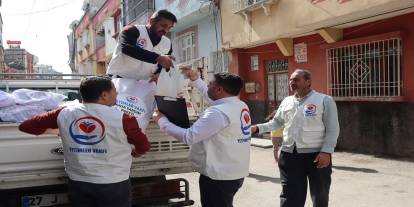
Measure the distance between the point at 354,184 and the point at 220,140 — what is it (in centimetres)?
444

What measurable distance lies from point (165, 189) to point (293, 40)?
8.34 metres

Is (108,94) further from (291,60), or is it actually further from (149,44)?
(291,60)

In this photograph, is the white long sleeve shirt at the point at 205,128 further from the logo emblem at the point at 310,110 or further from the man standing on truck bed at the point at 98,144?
the logo emblem at the point at 310,110

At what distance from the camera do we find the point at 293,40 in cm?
1153

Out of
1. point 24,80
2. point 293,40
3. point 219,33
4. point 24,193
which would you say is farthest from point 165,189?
point 219,33

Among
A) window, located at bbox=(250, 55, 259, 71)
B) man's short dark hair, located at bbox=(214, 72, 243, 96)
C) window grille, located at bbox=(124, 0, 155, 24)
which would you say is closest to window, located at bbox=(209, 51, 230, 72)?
window, located at bbox=(250, 55, 259, 71)

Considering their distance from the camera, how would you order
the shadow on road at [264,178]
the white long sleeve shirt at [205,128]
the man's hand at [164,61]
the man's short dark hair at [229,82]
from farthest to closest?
the shadow on road at [264,178] → the man's hand at [164,61] → the man's short dark hair at [229,82] → the white long sleeve shirt at [205,128]

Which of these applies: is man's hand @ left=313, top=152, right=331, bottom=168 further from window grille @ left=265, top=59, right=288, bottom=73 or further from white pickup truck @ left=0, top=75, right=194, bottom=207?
window grille @ left=265, top=59, right=288, bottom=73

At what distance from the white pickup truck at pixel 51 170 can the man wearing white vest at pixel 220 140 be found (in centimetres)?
83

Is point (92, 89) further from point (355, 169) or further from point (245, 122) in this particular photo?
point (355, 169)

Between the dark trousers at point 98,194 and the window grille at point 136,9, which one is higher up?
the window grille at point 136,9

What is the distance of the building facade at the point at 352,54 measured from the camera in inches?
337

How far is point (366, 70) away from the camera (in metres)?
9.41

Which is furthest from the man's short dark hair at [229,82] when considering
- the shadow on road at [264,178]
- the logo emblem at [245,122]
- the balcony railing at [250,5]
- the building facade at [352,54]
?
the balcony railing at [250,5]
